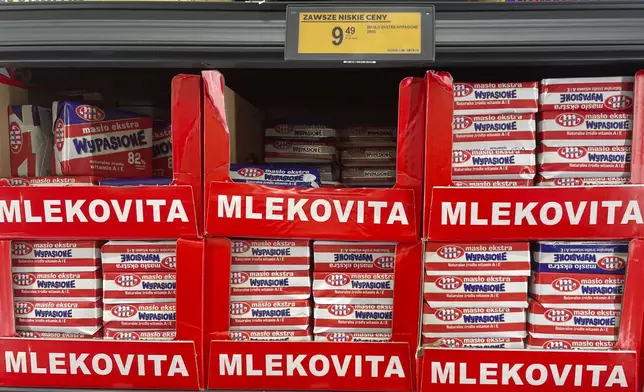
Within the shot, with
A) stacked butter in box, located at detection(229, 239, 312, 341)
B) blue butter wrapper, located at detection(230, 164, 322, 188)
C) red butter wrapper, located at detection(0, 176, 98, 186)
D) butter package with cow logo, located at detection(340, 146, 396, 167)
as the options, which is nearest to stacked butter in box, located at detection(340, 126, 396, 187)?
butter package with cow logo, located at detection(340, 146, 396, 167)

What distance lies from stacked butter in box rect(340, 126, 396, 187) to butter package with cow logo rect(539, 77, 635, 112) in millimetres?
455

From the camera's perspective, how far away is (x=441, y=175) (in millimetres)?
887

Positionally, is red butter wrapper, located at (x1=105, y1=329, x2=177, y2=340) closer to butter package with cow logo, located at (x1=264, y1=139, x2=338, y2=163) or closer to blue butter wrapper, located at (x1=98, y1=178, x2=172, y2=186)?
blue butter wrapper, located at (x1=98, y1=178, x2=172, y2=186)

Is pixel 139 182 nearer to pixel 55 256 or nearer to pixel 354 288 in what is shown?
pixel 55 256

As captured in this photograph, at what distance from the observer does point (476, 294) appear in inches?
36.9

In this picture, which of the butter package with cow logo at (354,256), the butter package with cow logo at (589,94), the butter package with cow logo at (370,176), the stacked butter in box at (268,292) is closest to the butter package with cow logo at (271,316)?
the stacked butter in box at (268,292)

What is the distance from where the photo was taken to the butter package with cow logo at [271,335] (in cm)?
96

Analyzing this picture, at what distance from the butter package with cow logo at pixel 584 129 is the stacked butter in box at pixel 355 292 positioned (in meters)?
0.40

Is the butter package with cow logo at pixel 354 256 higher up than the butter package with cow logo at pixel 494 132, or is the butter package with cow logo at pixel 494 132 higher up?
the butter package with cow logo at pixel 494 132

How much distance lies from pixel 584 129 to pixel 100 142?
41.5 inches

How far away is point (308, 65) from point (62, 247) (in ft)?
2.15

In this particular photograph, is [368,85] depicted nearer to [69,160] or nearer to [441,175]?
[441,175]

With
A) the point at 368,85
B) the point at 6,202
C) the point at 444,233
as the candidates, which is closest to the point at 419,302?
the point at 444,233

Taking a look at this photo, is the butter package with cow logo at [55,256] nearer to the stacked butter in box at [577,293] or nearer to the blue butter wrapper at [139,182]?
the blue butter wrapper at [139,182]
